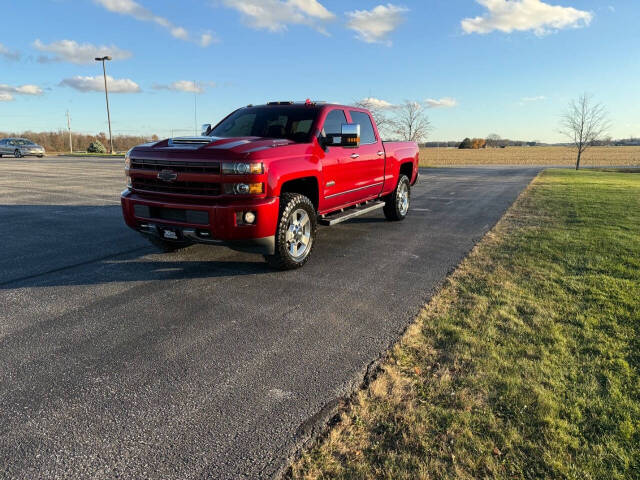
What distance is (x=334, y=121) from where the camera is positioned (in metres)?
6.38

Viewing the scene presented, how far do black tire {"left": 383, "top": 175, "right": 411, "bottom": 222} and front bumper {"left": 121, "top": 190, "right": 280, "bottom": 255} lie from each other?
4137 millimetres

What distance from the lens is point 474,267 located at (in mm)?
5402

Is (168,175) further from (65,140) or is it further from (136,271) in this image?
(65,140)

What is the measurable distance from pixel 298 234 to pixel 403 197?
4195 mm

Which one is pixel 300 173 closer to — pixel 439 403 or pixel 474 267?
pixel 474 267

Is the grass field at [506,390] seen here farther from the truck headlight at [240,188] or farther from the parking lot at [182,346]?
the truck headlight at [240,188]

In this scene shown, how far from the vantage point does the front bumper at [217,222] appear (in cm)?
447

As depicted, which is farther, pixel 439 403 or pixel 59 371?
pixel 59 371

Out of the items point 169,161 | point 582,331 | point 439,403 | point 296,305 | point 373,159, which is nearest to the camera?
point 439,403

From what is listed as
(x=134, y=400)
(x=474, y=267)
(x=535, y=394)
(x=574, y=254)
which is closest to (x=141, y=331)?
(x=134, y=400)

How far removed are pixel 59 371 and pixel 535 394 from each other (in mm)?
3036

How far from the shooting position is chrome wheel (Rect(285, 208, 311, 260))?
5.14 m

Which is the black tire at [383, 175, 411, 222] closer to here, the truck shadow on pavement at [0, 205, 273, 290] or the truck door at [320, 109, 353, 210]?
the truck door at [320, 109, 353, 210]

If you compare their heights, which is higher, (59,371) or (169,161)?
(169,161)
